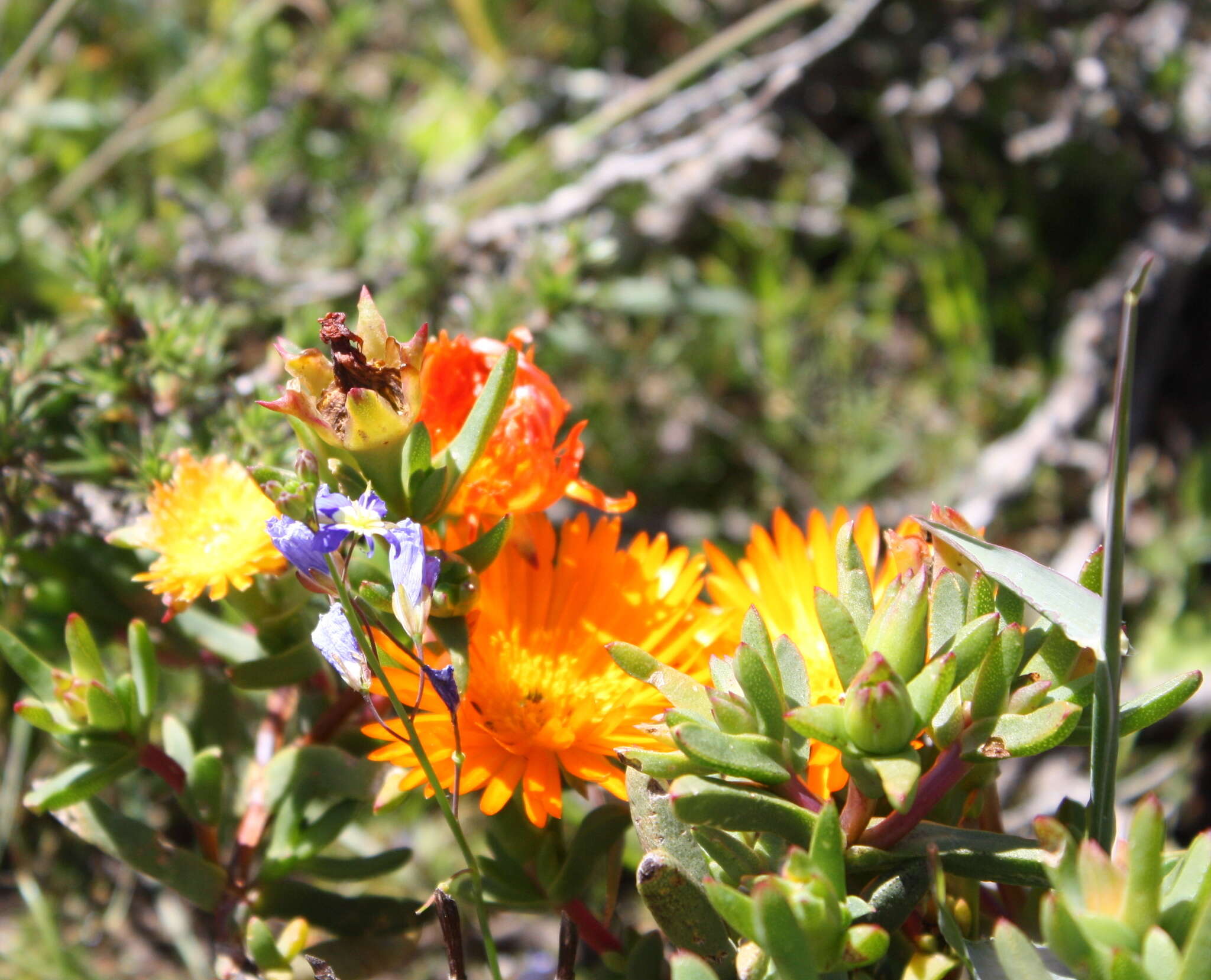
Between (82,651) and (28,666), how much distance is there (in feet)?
0.27

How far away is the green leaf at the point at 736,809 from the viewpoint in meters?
0.79

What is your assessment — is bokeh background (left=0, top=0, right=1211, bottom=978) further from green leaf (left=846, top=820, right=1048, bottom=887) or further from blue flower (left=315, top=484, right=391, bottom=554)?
green leaf (left=846, top=820, right=1048, bottom=887)

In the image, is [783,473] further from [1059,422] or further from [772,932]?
[772,932]

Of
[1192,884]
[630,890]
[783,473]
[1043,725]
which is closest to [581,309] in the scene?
[783,473]

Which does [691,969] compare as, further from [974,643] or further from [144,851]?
[144,851]

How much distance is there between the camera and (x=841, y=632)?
0.83m

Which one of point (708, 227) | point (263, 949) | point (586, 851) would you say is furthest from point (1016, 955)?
point (708, 227)

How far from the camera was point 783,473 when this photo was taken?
2.15m

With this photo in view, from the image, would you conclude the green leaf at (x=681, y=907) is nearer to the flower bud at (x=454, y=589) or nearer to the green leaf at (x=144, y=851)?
the flower bud at (x=454, y=589)

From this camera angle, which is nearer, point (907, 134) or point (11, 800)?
point (11, 800)

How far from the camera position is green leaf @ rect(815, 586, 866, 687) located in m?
0.82

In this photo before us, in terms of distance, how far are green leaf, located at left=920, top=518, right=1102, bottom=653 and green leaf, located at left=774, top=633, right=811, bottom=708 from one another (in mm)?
157

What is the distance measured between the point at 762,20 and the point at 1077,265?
937mm

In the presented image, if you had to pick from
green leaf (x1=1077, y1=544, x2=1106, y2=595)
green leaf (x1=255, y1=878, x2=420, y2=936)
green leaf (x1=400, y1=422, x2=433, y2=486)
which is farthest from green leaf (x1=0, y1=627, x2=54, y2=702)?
green leaf (x1=1077, y1=544, x2=1106, y2=595)
